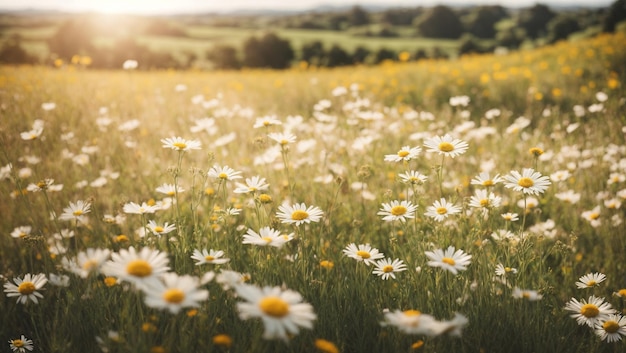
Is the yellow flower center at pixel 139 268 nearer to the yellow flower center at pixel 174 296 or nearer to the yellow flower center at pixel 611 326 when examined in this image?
the yellow flower center at pixel 174 296

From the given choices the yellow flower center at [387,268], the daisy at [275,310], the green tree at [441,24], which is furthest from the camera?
the green tree at [441,24]

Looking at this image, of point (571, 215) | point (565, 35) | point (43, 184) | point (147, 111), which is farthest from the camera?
point (565, 35)

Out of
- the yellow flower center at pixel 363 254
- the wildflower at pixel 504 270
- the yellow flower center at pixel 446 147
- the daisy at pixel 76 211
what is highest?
the yellow flower center at pixel 446 147

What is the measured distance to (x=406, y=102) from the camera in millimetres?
6820

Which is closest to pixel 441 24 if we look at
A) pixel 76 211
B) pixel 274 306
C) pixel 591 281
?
pixel 591 281

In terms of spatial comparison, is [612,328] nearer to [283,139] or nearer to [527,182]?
[527,182]

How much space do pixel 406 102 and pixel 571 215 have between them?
4027mm

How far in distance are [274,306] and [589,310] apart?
4.79 ft

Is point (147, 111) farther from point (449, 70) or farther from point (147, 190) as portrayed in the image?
point (449, 70)

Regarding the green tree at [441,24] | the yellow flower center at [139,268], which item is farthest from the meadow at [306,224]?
the green tree at [441,24]

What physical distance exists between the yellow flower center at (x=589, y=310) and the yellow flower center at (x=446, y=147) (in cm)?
90

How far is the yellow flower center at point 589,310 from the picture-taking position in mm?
1748

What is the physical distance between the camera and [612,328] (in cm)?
169

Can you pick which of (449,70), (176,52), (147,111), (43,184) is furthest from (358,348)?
(176,52)
